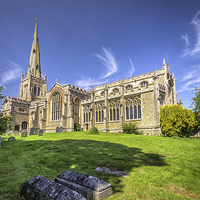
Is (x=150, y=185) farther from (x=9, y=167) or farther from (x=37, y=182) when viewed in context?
(x=9, y=167)

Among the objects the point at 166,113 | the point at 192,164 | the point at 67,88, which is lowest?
the point at 192,164

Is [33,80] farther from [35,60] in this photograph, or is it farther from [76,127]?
[76,127]

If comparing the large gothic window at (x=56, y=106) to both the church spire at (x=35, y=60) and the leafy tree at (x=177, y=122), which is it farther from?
the leafy tree at (x=177, y=122)

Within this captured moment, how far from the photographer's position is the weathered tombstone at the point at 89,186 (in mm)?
3371

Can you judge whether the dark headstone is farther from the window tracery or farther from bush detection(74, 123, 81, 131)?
bush detection(74, 123, 81, 131)

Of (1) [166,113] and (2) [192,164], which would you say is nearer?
(2) [192,164]

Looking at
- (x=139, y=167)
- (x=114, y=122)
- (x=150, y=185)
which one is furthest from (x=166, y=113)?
(x=150, y=185)

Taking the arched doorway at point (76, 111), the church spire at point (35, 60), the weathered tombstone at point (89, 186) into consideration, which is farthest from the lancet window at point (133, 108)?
the church spire at point (35, 60)

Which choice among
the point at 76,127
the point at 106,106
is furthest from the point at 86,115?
the point at 106,106

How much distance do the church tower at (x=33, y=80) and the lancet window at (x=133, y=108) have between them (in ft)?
110

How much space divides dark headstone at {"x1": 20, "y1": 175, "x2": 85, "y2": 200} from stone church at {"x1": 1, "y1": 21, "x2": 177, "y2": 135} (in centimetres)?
2089

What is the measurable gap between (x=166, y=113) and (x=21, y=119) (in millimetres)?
36947

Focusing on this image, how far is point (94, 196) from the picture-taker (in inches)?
132

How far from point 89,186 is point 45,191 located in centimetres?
93
